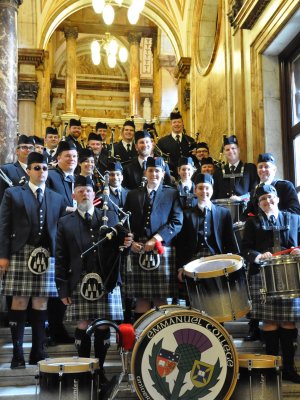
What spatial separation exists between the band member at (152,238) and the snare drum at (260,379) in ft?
4.06

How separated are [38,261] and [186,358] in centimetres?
158

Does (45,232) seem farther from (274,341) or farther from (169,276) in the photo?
(274,341)

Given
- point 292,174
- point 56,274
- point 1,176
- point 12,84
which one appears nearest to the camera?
point 56,274

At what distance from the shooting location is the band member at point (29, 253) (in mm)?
4789

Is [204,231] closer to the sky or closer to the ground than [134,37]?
closer to the ground

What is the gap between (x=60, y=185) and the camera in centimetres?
573

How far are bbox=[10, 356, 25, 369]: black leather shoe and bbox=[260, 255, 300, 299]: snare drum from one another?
1.95 meters

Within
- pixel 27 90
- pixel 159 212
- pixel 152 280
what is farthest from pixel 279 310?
pixel 27 90

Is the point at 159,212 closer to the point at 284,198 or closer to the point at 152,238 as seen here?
the point at 152,238

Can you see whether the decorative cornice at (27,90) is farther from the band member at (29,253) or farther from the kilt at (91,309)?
the kilt at (91,309)

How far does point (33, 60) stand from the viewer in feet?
49.1

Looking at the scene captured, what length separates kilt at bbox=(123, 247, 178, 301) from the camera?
511 centimetres

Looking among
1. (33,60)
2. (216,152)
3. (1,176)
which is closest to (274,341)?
(1,176)

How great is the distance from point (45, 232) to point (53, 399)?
5.26ft
